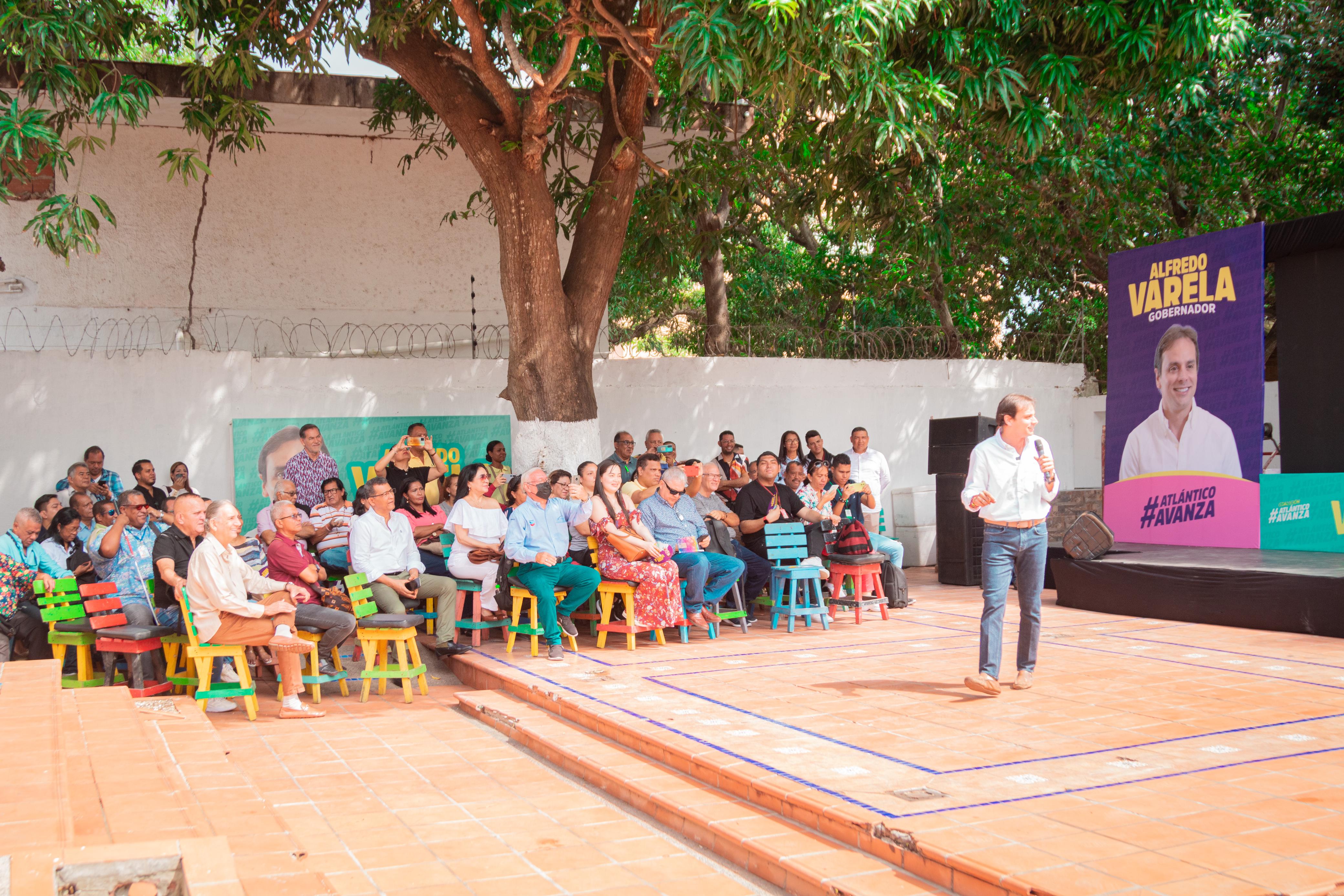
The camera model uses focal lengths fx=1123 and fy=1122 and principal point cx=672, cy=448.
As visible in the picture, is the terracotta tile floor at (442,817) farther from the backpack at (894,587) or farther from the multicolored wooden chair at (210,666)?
the backpack at (894,587)

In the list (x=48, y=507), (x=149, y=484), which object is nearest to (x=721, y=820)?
(x=48, y=507)

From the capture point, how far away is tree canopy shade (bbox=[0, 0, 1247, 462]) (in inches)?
271

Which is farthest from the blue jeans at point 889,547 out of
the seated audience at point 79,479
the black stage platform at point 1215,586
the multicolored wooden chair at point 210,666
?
the seated audience at point 79,479

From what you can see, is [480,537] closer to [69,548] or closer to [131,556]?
A: [131,556]

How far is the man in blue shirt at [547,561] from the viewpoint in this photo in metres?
7.89

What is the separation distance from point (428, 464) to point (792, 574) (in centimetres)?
386

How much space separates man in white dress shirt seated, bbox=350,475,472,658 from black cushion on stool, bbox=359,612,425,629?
0.15 meters

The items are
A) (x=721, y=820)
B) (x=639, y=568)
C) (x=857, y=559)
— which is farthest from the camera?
(x=857, y=559)

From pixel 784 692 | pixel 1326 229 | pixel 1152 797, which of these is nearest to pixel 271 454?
pixel 784 692

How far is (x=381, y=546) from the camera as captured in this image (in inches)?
300

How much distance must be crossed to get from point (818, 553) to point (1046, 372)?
22.7ft

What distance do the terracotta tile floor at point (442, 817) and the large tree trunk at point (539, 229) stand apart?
127 inches

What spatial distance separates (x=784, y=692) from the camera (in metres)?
→ 6.41

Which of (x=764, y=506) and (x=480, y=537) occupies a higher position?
(x=764, y=506)
